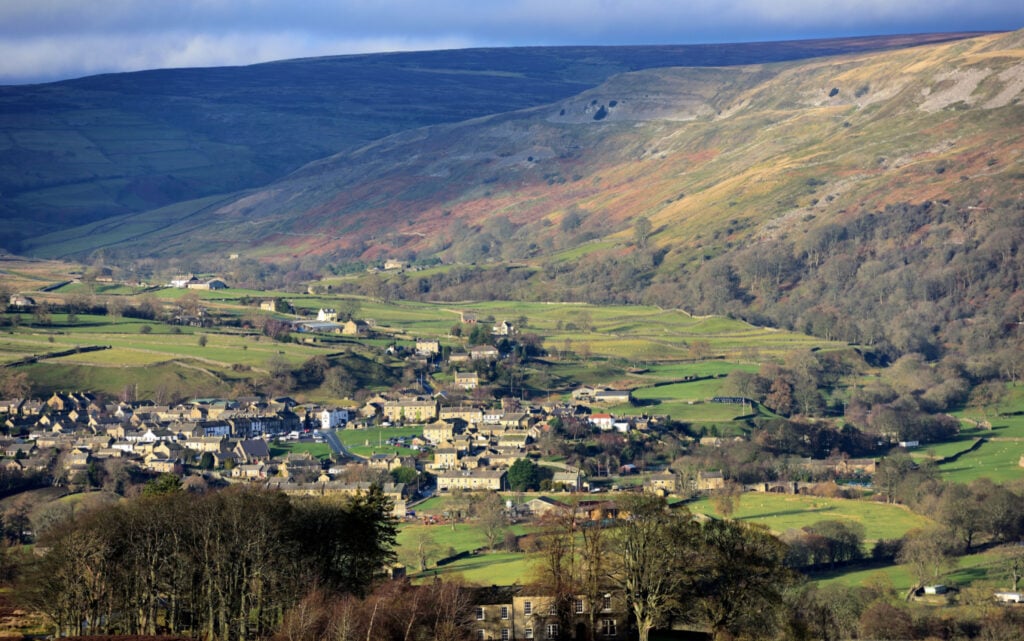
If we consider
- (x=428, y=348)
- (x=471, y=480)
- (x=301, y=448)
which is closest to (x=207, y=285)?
(x=428, y=348)

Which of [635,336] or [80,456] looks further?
[635,336]

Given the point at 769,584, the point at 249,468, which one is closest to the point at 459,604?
the point at 769,584

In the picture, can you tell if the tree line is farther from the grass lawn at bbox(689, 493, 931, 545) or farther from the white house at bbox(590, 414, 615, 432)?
the white house at bbox(590, 414, 615, 432)

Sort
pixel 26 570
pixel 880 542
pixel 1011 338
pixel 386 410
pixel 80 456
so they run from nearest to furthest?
pixel 26 570 < pixel 880 542 < pixel 80 456 < pixel 386 410 < pixel 1011 338

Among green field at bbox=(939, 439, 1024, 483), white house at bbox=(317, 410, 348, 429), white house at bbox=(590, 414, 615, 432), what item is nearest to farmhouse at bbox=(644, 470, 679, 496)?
white house at bbox=(590, 414, 615, 432)

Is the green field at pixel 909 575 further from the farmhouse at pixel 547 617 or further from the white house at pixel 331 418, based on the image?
the white house at pixel 331 418

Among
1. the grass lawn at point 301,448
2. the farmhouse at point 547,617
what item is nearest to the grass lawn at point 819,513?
the grass lawn at point 301,448

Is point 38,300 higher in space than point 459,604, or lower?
higher

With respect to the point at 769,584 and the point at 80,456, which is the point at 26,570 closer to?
the point at 769,584
